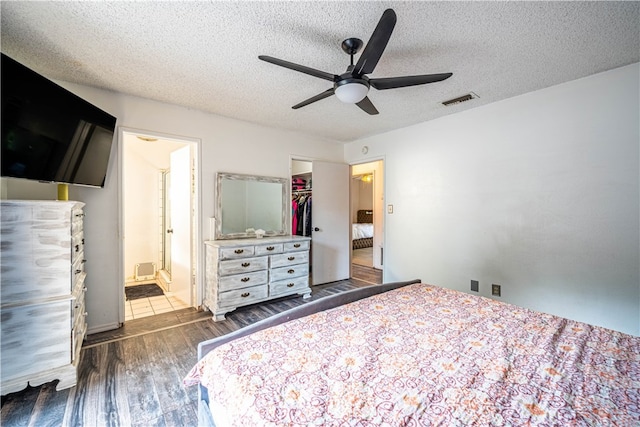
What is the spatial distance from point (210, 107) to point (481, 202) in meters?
3.30

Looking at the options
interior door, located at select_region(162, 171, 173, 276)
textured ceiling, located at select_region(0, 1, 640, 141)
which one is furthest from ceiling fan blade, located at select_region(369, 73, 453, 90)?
interior door, located at select_region(162, 171, 173, 276)

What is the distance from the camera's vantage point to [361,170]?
595cm

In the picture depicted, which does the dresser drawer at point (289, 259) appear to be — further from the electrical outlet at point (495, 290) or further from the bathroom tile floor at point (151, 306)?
the electrical outlet at point (495, 290)

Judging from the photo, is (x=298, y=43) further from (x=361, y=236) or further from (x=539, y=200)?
(x=361, y=236)

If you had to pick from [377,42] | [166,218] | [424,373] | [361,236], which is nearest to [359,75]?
[377,42]

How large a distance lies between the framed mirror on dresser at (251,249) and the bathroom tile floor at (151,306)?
477 mm

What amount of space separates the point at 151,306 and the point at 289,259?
1794mm

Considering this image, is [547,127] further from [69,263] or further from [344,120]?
[69,263]

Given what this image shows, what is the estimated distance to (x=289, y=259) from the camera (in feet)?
11.3

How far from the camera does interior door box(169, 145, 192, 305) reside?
3262 mm

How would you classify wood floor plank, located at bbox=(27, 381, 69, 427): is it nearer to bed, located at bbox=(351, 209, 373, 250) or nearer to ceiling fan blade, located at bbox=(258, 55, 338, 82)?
ceiling fan blade, located at bbox=(258, 55, 338, 82)

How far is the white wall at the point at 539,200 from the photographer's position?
218 centimetres

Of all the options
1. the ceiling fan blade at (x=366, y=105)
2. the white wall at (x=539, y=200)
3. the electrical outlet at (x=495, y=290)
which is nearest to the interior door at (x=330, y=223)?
the white wall at (x=539, y=200)

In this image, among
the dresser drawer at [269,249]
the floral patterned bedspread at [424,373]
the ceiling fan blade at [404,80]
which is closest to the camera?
the floral patterned bedspread at [424,373]
